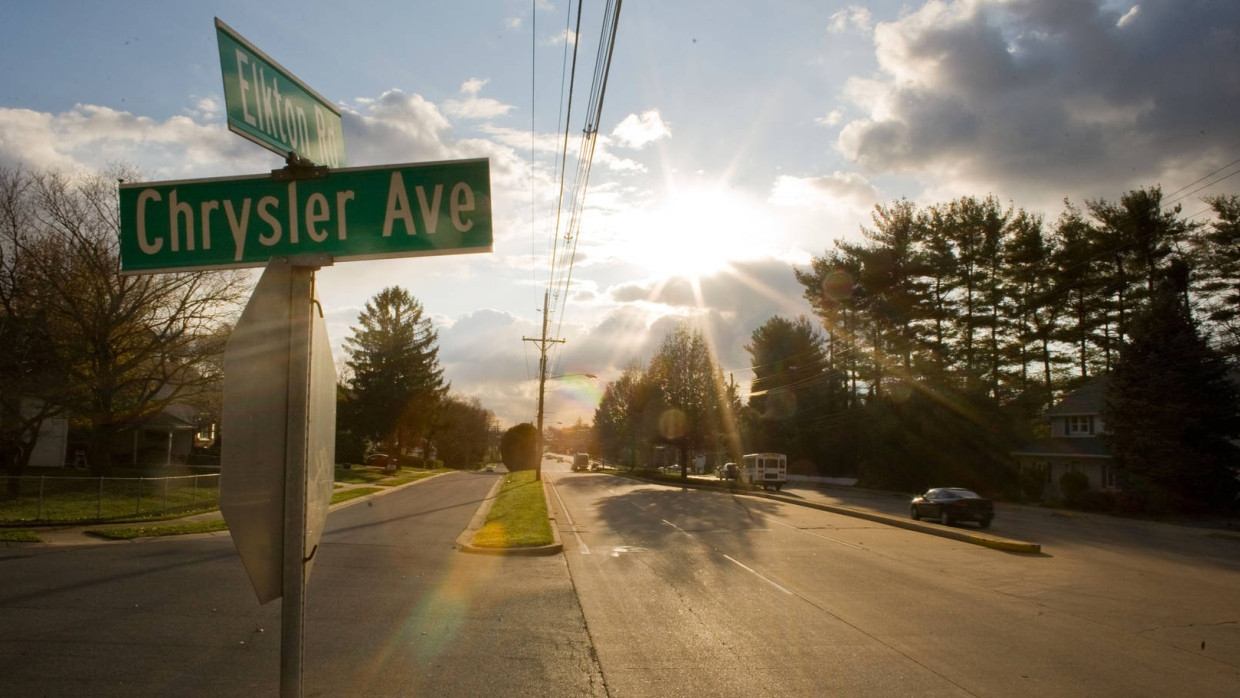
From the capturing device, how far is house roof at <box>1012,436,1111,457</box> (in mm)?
43594

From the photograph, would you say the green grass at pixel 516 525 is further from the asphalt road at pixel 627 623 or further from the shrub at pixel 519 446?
the shrub at pixel 519 446

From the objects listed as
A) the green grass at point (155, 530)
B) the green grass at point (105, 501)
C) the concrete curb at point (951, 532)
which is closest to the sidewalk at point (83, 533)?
the green grass at point (155, 530)

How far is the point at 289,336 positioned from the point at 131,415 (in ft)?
104

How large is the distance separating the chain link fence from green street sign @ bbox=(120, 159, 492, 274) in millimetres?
17454

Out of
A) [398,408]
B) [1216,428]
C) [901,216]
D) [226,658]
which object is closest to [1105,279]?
[901,216]

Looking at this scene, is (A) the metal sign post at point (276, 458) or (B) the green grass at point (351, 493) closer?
(A) the metal sign post at point (276, 458)

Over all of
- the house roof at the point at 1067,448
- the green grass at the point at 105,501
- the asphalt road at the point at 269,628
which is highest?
the house roof at the point at 1067,448

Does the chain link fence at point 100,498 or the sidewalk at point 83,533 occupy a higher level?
the chain link fence at point 100,498

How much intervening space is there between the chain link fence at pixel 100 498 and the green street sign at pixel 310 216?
17454mm

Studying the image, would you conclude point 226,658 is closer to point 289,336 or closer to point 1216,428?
point 289,336

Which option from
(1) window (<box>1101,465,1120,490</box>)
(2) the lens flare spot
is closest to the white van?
(2) the lens flare spot

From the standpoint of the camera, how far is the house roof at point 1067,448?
4359 centimetres

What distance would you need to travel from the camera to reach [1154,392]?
119ft

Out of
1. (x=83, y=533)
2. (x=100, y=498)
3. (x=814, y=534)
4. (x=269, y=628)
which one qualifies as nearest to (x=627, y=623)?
(x=269, y=628)
